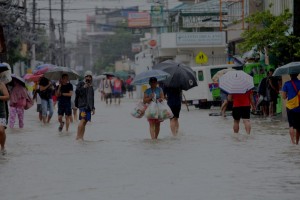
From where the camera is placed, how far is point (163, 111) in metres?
19.9

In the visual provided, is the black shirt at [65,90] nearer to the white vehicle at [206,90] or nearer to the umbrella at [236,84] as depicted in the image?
the umbrella at [236,84]

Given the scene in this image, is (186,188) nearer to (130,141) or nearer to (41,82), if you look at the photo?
(130,141)

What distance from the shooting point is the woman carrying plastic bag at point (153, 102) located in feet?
65.1

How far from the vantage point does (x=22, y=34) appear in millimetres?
59438

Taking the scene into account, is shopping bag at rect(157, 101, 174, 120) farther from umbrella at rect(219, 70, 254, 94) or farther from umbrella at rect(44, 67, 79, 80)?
umbrella at rect(44, 67, 79, 80)

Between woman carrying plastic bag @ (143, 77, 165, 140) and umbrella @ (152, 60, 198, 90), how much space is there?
1.15 meters

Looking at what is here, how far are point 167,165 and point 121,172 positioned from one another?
112cm

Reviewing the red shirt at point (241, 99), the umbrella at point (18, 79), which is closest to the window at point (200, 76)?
the umbrella at point (18, 79)

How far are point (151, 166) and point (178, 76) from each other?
7.45m

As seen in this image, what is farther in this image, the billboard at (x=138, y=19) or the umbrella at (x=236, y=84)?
the billboard at (x=138, y=19)

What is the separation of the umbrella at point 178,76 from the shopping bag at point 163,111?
1.30 meters

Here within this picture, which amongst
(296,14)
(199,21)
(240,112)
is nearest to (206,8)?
(199,21)

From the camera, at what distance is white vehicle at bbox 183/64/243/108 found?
38469 mm

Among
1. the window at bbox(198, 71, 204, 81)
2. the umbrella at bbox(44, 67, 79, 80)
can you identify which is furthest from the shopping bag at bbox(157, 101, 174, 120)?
the window at bbox(198, 71, 204, 81)
